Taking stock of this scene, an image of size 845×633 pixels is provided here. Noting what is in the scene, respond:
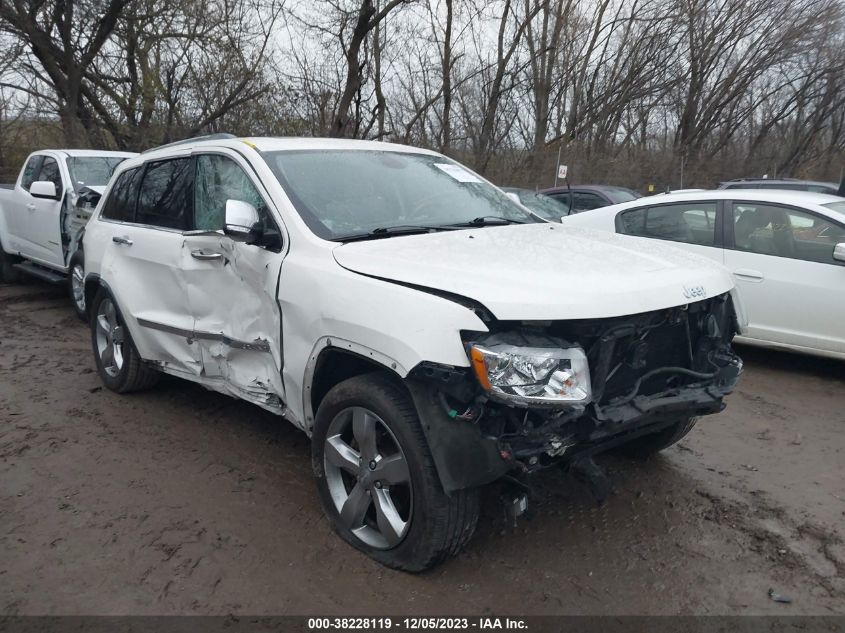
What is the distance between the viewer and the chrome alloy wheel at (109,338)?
491cm

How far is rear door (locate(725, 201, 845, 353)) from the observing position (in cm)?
534

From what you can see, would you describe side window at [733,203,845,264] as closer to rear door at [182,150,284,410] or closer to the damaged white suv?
the damaged white suv

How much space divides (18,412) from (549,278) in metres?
4.02

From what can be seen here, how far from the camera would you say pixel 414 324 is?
2572mm

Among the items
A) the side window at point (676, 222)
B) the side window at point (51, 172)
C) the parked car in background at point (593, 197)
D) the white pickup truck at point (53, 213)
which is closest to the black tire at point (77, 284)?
the white pickup truck at point (53, 213)

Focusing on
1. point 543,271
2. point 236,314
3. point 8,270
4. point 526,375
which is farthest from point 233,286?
point 8,270

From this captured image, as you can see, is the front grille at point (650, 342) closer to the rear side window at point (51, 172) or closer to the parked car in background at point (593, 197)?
the rear side window at point (51, 172)

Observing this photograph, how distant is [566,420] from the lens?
2488 millimetres

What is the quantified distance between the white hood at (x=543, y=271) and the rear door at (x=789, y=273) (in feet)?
8.93

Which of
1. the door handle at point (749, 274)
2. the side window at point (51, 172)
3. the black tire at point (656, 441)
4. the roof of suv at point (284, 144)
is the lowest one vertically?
the black tire at point (656, 441)

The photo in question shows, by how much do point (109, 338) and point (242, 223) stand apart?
7.97 feet

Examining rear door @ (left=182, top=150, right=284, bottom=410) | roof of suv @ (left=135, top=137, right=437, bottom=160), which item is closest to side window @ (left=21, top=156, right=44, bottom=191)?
roof of suv @ (left=135, top=137, right=437, bottom=160)

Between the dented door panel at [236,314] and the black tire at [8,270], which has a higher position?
the dented door panel at [236,314]

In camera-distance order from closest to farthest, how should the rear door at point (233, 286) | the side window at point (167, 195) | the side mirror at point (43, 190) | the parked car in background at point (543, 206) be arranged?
the rear door at point (233, 286), the side window at point (167, 195), the side mirror at point (43, 190), the parked car in background at point (543, 206)
